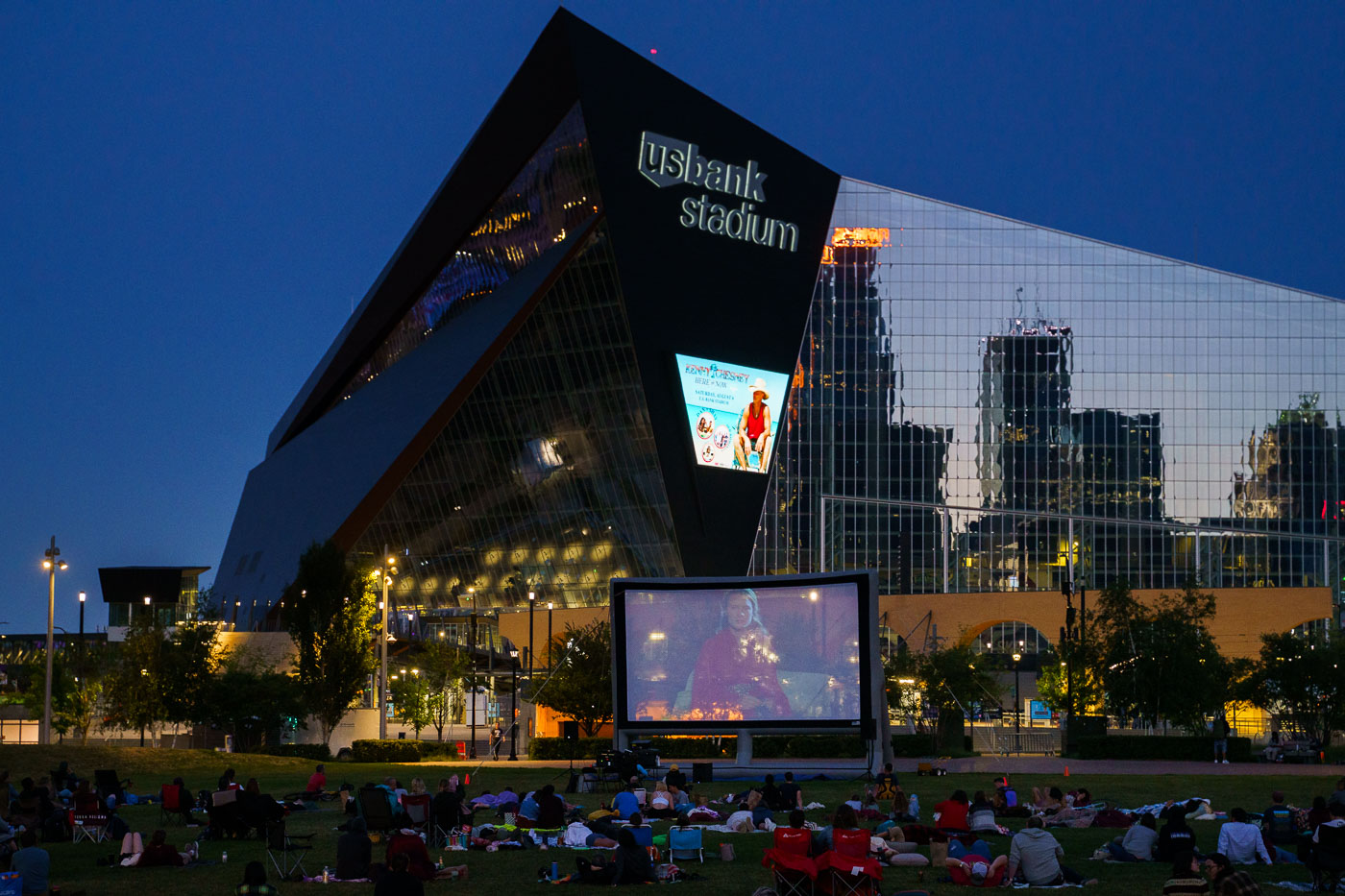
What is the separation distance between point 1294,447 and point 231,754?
223 ft

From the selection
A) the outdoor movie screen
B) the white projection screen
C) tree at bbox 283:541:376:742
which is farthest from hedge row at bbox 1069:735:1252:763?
tree at bbox 283:541:376:742

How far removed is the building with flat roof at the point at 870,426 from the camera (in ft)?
258

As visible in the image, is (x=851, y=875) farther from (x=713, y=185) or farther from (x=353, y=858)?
(x=713, y=185)

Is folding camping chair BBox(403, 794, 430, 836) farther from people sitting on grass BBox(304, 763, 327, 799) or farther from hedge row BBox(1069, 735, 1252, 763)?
hedge row BBox(1069, 735, 1252, 763)

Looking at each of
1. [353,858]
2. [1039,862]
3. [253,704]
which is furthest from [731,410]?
[1039,862]

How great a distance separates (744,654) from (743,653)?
0.14 feet

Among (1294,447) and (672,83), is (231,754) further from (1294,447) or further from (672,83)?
(1294,447)

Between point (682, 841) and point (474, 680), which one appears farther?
point (474, 680)

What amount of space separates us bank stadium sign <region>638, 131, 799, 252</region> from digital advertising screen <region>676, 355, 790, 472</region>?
7.36 m

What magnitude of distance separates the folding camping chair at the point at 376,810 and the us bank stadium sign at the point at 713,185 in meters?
51.6

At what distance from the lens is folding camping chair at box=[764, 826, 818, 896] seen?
18.6 m

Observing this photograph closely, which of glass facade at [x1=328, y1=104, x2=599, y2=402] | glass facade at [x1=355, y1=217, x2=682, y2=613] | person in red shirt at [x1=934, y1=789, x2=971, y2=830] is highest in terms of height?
glass facade at [x1=328, y1=104, x2=599, y2=402]

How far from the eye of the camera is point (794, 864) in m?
18.7

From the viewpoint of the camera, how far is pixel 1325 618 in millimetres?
79375
